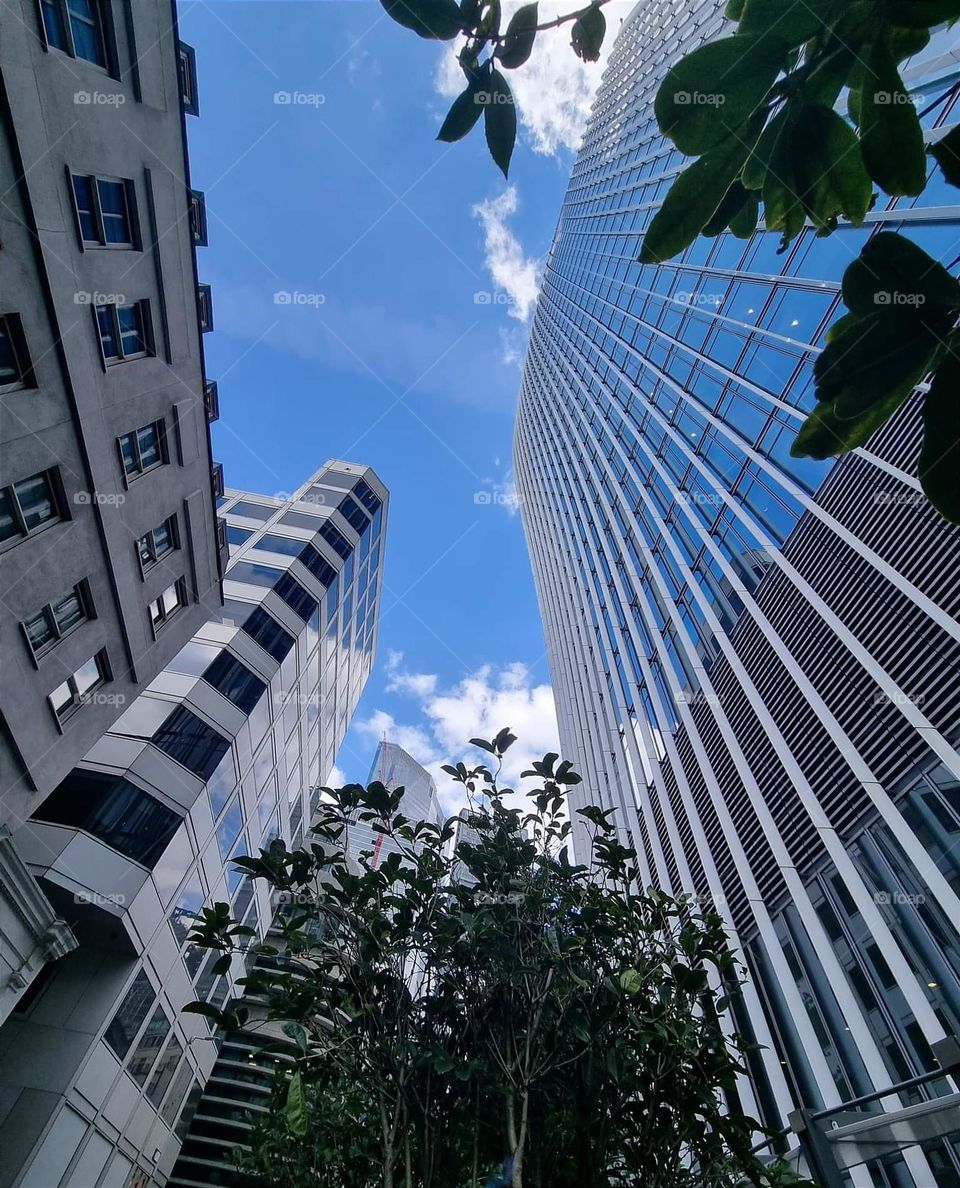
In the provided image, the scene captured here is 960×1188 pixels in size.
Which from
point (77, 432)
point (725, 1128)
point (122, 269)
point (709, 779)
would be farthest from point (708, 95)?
point (709, 779)

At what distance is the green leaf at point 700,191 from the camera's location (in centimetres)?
145

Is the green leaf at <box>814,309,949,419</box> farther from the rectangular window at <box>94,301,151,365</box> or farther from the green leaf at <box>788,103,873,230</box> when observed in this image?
the rectangular window at <box>94,301,151,365</box>

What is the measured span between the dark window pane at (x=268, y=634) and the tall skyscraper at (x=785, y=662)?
14030 millimetres

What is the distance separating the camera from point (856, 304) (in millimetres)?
1372

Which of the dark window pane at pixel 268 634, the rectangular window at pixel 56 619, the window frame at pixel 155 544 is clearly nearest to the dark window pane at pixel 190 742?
the dark window pane at pixel 268 634

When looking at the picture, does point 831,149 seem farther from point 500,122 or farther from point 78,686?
point 78,686

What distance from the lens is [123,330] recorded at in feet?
39.0

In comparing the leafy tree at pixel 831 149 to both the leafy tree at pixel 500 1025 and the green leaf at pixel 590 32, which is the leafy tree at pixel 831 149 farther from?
the leafy tree at pixel 500 1025

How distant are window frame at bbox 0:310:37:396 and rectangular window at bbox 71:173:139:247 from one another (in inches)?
90.8

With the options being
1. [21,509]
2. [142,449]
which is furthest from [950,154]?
[142,449]

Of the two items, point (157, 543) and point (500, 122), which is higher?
point (157, 543)

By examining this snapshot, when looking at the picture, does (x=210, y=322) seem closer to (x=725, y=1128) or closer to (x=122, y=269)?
(x=122, y=269)

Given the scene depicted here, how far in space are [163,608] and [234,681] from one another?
3265 millimetres

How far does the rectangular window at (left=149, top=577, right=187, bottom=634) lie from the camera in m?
14.1
